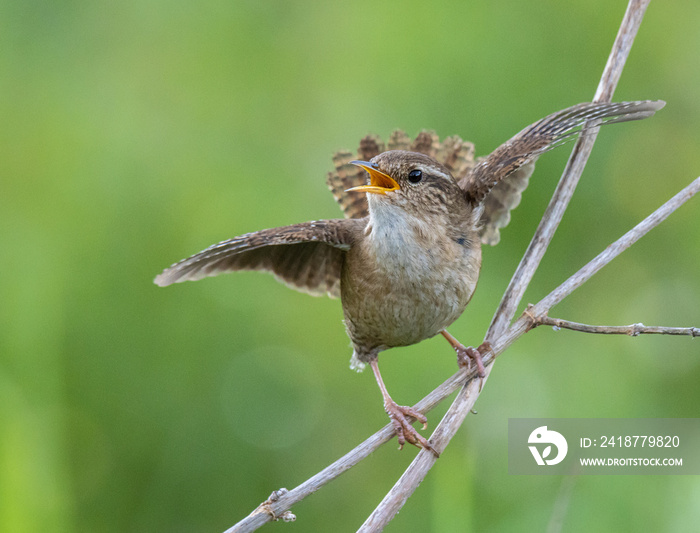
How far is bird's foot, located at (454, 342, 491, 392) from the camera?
129 inches

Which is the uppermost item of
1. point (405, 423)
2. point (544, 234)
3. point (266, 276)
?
point (266, 276)

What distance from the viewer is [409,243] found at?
3.45m

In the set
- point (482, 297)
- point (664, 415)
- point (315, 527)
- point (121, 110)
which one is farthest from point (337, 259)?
point (121, 110)

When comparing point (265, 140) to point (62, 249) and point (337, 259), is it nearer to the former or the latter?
point (62, 249)

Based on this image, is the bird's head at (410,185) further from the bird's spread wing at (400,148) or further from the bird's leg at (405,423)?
the bird's leg at (405,423)

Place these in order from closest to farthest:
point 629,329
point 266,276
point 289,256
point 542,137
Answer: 1. point 629,329
2. point 542,137
3. point 289,256
4. point 266,276

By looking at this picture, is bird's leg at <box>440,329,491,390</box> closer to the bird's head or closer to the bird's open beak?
the bird's head

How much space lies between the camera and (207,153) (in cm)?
576

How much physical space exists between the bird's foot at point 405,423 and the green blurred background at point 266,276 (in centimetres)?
22

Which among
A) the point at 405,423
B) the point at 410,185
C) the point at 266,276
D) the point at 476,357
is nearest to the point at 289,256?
the point at 410,185

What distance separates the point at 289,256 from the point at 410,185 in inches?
31.8

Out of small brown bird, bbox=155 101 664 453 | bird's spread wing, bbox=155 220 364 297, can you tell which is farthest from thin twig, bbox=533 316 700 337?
bird's spread wing, bbox=155 220 364 297

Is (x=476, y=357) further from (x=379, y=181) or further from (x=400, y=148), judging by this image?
(x=400, y=148)

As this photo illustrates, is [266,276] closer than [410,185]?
No
